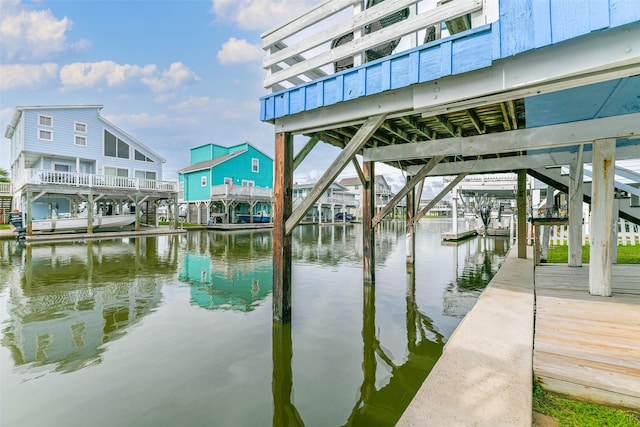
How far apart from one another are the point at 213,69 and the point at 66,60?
18.6 metres

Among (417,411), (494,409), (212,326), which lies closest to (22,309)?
(212,326)

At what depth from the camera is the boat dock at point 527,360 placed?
201 centimetres

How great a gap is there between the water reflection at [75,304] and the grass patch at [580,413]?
4963 millimetres

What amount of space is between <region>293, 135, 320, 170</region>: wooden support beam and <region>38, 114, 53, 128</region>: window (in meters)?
26.4

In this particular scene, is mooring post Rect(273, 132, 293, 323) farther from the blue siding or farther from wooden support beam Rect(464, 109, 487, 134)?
wooden support beam Rect(464, 109, 487, 134)

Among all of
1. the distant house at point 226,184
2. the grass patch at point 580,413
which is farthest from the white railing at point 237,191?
the grass patch at point 580,413

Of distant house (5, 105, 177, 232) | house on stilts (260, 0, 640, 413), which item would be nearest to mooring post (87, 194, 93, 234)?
distant house (5, 105, 177, 232)

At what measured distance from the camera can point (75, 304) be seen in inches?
242

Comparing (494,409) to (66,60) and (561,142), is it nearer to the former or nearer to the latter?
(561,142)

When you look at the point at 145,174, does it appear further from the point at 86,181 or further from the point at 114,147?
the point at 86,181

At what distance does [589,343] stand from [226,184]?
28755 millimetres

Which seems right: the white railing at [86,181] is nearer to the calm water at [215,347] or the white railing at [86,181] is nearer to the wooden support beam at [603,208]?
the calm water at [215,347]

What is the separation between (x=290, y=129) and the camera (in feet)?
16.4

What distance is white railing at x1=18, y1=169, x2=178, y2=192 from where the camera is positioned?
709 inches
